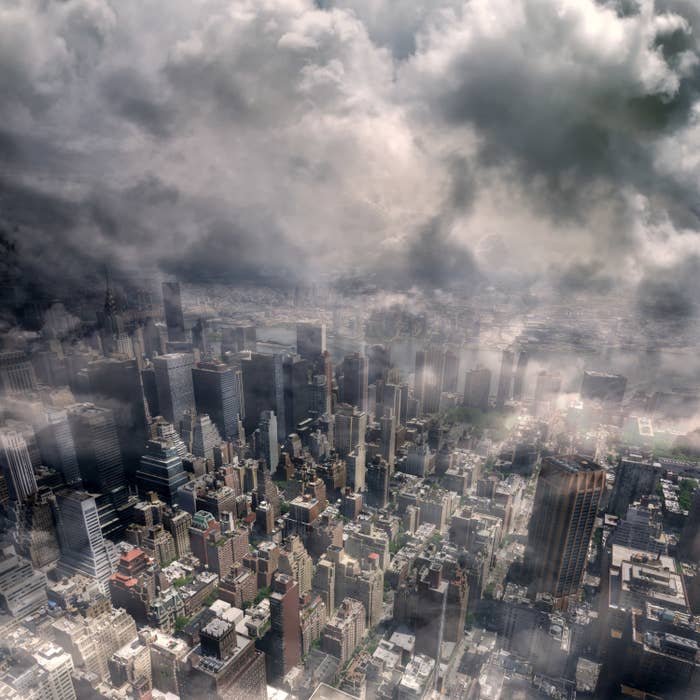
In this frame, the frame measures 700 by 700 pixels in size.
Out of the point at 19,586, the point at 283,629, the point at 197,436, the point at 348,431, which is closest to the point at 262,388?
the point at 197,436

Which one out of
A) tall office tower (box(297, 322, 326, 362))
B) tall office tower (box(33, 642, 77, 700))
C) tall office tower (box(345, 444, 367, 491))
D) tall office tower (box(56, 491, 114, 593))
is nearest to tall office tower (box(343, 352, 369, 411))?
tall office tower (box(297, 322, 326, 362))

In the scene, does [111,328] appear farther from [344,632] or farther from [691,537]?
[691,537]

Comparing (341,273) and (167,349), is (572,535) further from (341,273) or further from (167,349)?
(167,349)

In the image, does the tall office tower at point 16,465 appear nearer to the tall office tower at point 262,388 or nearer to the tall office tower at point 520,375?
the tall office tower at point 262,388

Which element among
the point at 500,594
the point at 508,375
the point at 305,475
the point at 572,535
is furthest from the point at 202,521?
the point at 508,375

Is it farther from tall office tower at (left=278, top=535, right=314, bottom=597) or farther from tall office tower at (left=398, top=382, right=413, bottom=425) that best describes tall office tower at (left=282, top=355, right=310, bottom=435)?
tall office tower at (left=278, top=535, right=314, bottom=597)
